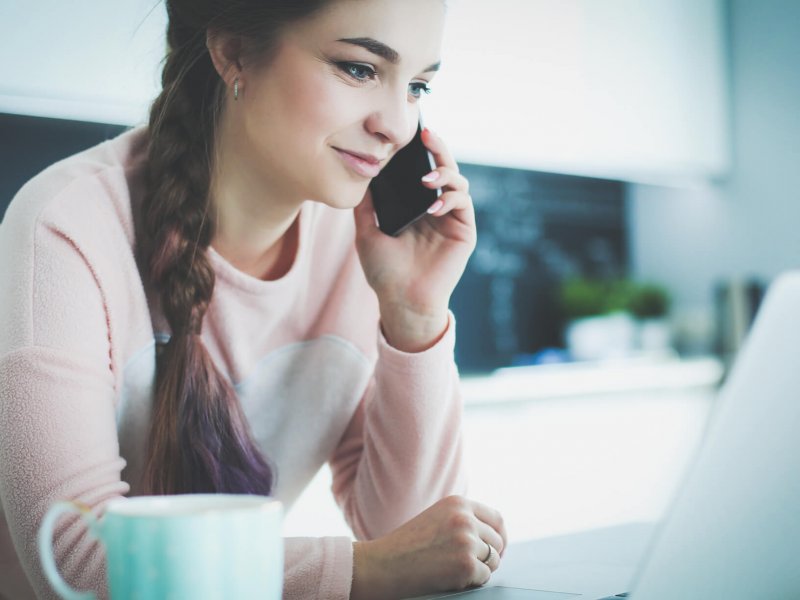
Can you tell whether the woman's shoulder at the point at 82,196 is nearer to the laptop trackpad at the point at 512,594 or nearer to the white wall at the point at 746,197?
the laptop trackpad at the point at 512,594

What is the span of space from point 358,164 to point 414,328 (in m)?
0.22

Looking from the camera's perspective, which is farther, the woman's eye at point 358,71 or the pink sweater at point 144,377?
the woman's eye at point 358,71

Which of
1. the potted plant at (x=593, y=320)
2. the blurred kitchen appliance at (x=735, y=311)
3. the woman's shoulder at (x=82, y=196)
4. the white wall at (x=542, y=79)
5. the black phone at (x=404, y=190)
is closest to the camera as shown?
the woman's shoulder at (x=82, y=196)

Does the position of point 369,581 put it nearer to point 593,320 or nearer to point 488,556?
point 488,556

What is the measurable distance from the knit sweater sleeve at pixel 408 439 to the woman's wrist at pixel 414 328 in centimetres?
2

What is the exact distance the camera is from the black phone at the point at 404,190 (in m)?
1.12

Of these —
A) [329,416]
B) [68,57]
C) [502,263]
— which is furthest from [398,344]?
[502,263]

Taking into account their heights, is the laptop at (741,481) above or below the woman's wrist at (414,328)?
below

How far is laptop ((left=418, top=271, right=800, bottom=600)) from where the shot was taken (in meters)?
0.46

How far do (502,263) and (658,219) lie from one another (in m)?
0.99

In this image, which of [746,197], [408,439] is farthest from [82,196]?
[746,197]

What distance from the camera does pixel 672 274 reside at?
3715mm

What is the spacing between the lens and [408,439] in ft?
3.42

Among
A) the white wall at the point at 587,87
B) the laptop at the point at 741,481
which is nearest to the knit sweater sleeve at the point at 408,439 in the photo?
Answer: the laptop at the point at 741,481
